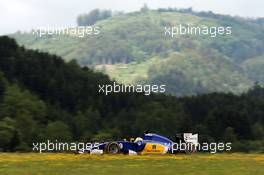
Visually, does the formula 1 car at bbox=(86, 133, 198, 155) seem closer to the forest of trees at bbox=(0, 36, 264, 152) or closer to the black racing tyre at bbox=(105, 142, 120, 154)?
the black racing tyre at bbox=(105, 142, 120, 154)

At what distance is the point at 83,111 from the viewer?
13112 centimetres

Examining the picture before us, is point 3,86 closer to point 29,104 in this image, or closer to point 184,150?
point 29,104

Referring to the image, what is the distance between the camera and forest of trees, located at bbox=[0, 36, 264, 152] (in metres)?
104

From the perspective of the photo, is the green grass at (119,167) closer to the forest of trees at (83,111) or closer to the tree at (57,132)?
the forest of trees at (83,111)

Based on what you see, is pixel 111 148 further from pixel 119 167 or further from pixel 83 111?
pixel 83 111

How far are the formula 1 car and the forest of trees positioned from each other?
39742 mm

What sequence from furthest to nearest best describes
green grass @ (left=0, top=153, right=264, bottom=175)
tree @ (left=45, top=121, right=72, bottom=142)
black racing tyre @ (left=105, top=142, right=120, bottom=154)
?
tree @ (left=45, top=121, right=72, bottom=142) → black racing tyre @ (left=105, top=142, right=120, bottom=154) → green grass @ (left=0, top=153, right=264, bottom=175)

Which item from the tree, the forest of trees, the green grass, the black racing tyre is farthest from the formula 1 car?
the tree

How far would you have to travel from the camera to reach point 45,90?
14112 cm

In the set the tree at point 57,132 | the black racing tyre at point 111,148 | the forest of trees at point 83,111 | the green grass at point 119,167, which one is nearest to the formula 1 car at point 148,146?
the black racing tyre at point 111,148

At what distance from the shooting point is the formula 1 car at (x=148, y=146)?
45.6 metres

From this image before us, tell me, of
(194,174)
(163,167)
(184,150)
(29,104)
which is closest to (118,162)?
(163,167)

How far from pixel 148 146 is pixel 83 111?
8478 cm

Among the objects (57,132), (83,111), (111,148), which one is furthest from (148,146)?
(83,111)
